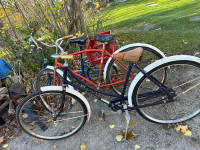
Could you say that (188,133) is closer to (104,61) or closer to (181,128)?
(181,128)

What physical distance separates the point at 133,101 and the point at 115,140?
673 millimetres

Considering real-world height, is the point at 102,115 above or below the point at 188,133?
above

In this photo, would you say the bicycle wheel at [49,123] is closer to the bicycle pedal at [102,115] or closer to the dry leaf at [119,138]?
the bicycle pedal at [102,115]

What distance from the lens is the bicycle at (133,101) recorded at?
1.76 m

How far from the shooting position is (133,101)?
6.49 feet

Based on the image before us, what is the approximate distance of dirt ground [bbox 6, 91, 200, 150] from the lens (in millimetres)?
1957

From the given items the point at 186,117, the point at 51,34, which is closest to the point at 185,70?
the point at 186,117

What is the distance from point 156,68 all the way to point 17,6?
3988 mm

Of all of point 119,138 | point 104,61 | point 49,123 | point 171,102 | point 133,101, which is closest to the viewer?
point 133,101

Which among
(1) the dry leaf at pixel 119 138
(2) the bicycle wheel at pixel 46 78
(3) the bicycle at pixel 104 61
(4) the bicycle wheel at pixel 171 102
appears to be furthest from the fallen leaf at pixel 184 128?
(2) the bicycle wheel at pixel 46 78

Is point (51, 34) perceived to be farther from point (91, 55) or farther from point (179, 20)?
point (179, 20)

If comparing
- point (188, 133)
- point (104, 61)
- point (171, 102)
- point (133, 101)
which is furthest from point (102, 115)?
point (188, 133)

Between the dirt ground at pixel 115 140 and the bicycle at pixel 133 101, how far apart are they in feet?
0.39

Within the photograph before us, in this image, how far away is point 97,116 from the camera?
2.59 m
